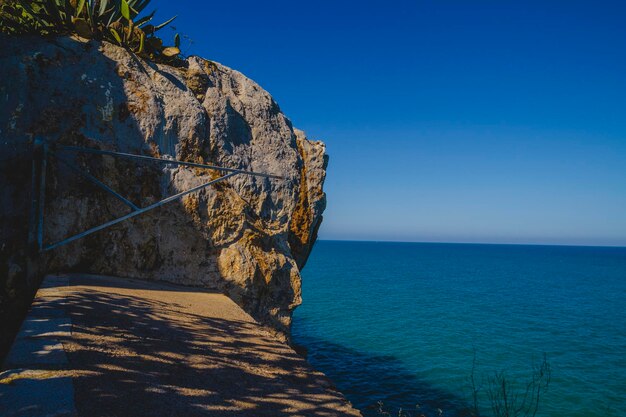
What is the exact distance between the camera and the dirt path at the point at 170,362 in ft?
11.0

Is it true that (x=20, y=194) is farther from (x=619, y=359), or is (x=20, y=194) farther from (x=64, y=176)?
(x=619, y=359)

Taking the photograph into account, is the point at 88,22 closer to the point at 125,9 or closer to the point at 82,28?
the point at 82,28

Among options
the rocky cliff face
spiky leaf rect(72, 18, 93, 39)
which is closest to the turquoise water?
the rocky cliff face

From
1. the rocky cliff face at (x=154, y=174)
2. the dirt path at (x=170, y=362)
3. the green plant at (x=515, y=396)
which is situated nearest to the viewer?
the dirt path at (x=170, y=362)

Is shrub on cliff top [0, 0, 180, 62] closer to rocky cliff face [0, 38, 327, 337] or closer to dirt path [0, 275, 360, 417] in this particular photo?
rocky cliff face [0, 38, 327, 337]

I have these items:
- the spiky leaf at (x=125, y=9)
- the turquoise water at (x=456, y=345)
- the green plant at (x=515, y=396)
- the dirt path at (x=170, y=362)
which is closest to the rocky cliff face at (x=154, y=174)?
the spiky leaf at (x=125, y=9)

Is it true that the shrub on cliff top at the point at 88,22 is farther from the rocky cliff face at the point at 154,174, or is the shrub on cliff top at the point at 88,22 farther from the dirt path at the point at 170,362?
the dirt path at the point at 170,362

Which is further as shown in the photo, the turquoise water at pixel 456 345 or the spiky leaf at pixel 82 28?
the turquoise water at pixel 456 345

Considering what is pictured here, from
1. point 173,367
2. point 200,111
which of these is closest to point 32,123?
point 200,111

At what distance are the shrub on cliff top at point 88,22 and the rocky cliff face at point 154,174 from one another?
376mm

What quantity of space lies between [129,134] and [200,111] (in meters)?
1.67

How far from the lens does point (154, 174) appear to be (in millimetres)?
8461

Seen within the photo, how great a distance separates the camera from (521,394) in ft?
50.0

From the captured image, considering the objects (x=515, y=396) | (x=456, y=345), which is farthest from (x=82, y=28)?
(x=456, y=345)
